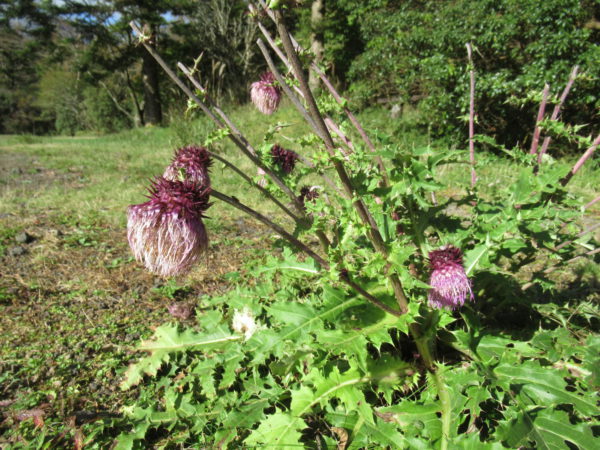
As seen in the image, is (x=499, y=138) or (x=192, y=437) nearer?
(x=192, y=437)

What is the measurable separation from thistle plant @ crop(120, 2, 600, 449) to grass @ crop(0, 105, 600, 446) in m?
0.24

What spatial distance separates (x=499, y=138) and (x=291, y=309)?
330 inches

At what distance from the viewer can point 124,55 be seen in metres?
19.9

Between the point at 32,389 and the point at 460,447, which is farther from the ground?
the point at 460,447

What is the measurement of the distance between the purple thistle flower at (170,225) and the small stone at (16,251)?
2895mm

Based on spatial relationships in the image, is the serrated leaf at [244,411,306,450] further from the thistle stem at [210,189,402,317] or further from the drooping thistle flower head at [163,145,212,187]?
the drooping thistle flower head at [163,145,212,187]

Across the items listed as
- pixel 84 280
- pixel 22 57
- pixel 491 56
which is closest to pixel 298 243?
pixel 84 280

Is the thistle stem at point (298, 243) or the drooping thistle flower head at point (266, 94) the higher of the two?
the drooping thistle flower head at point (266, 94)

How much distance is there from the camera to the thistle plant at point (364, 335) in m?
1.49

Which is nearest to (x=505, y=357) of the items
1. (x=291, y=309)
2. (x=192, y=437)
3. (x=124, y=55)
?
(x=291, y=309)

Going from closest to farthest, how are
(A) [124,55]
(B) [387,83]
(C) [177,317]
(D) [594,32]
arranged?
(C) [177,317]
(D) [594,32]
(B) [387,83]
(A) [124,55]

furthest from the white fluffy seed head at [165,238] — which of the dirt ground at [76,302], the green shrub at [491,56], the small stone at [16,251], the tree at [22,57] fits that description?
the tree at [22,57]

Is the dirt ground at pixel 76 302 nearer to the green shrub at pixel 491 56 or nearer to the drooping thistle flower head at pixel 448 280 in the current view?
the drooping thistle flower head at pixel 448 280

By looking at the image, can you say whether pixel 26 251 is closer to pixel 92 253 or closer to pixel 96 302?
pixel 92 253
